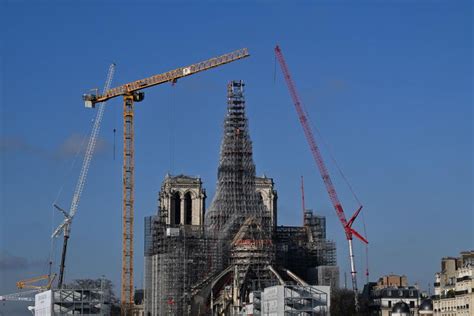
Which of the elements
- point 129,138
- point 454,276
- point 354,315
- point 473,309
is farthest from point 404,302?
point 129,138

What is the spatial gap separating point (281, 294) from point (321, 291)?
5213 mm

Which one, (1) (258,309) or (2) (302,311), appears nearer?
(2) (302,311)

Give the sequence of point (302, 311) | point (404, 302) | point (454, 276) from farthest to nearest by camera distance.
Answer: point (404, 302) < point (454, 276) < point (302, 311)

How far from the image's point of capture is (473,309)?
152 m

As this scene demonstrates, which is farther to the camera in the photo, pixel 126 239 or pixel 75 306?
pixel 126 239

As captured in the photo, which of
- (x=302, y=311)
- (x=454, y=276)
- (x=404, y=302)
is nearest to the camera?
(x=302, y=311)

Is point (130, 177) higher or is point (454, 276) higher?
point (130, 177)

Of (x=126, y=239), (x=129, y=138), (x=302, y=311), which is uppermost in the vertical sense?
(x=129, y=138)

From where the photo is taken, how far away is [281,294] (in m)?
150

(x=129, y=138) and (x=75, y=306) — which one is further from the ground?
(x=129, y=138)

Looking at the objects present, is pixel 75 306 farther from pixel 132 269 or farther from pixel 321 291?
pixel 132 269

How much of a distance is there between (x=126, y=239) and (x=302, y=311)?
52.9 metres

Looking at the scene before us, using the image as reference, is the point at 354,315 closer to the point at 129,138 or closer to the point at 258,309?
the point at 258,309

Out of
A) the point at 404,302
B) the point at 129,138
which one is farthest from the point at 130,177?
the point at 404,302
